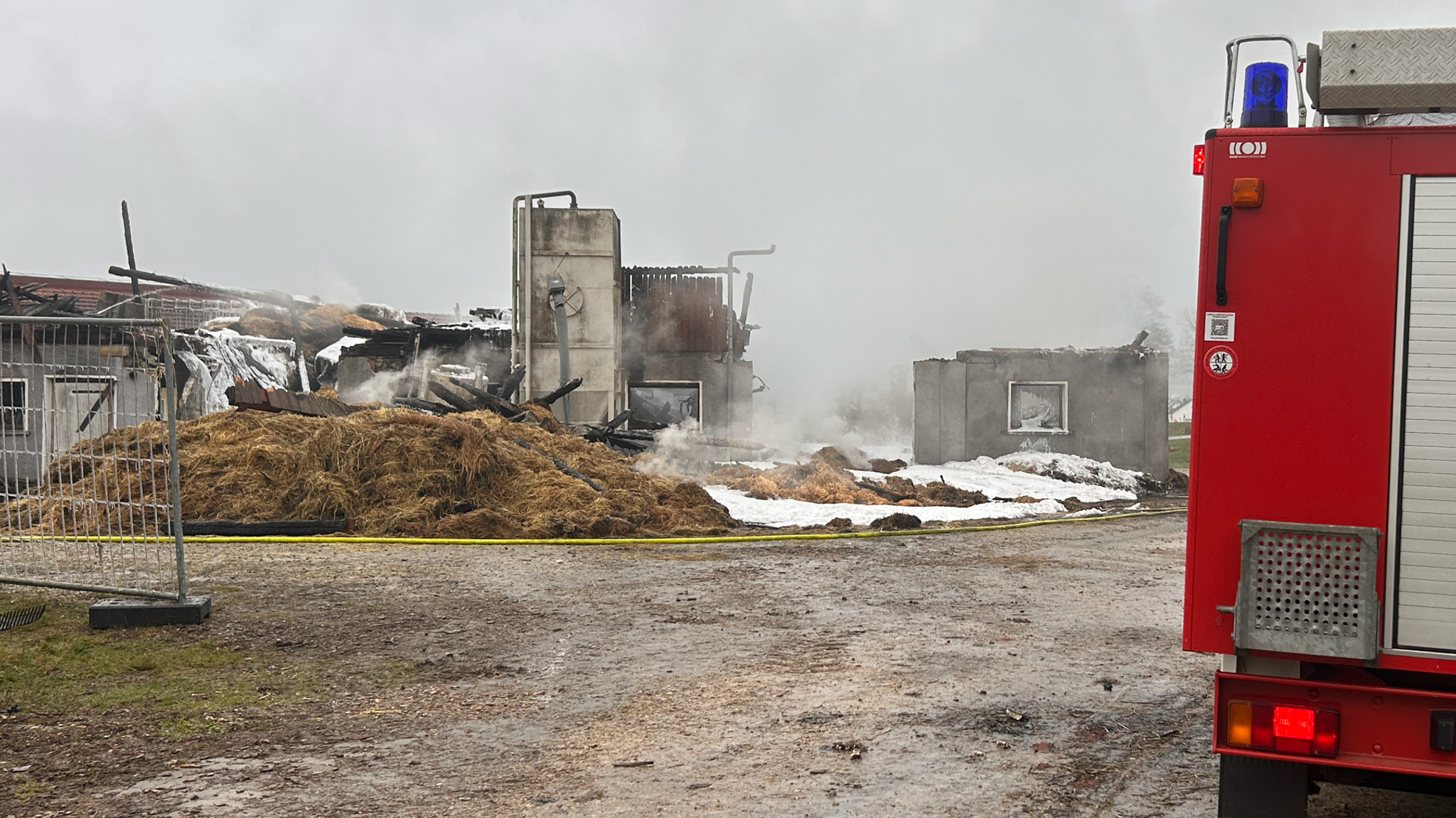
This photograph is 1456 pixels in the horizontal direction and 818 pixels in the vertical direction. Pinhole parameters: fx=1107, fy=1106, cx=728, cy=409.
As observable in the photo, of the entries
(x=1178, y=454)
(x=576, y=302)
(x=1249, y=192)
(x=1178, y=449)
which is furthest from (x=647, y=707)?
(x=1178, y=449)

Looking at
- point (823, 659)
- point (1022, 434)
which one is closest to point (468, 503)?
point (823, 659)

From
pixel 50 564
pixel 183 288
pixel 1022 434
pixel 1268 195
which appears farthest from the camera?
pixel 183 288

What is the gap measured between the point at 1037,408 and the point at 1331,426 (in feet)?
65.9

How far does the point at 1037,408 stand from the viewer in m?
22.8

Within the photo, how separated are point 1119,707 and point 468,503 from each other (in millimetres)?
Answer: 8718

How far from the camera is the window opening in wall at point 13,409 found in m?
7.30

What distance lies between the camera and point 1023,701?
5566 millimetres

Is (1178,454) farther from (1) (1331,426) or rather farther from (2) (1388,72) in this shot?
(2) (1388,72)

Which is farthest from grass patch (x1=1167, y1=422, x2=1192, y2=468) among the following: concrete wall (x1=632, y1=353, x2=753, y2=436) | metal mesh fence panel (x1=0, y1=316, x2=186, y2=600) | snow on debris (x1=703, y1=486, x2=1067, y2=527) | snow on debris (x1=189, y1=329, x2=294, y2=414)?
metal mesh fence panel (x1=0, y1=316, x2=186, y2=600)

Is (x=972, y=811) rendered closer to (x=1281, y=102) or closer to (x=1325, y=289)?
(x=1325, y=289)

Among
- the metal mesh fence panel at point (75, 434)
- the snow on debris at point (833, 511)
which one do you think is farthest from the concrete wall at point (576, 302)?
the metal mesh fence panel at point (75, 434)

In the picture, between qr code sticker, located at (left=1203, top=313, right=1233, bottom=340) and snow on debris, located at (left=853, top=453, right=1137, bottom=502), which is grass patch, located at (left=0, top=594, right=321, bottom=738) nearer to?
qr code sticker, located at (left=1203, top=313, right=1233, bottom=340)

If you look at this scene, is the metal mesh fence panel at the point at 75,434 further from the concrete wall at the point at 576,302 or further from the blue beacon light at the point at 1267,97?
the concrete wall at the point at 576,302

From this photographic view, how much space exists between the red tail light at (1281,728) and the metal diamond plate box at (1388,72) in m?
1.76
